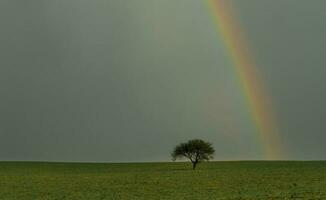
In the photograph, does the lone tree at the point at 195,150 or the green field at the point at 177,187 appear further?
the lone tree at the point at 195,150

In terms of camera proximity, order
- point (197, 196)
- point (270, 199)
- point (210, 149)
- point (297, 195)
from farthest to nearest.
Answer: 1. point (210, 149)
2. point (197, 196)
3. point (297, 195)
4. point (270, 199)

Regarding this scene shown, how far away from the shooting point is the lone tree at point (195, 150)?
357ft

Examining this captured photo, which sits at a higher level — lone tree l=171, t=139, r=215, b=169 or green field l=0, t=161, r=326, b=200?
lone tree l=171, t=139, r=215, b=169

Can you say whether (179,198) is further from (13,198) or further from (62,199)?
(13,198)

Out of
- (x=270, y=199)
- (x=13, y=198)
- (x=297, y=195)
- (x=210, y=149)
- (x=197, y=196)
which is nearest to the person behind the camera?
(x=270, y=199)

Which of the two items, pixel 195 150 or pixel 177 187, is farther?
pixel 195 150

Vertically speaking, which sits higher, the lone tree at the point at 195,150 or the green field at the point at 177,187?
the lone tree at the point at 195,150

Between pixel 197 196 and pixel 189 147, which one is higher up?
pixel 189 147

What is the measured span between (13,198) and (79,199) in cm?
666

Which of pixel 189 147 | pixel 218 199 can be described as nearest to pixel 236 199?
pixel 218 199

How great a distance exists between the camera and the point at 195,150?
109 metres

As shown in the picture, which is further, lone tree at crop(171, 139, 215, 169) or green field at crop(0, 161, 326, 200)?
lone tree at crop(171, 139, 215, 169)

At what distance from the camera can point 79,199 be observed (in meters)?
39.1

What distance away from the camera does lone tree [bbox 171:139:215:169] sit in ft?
357
